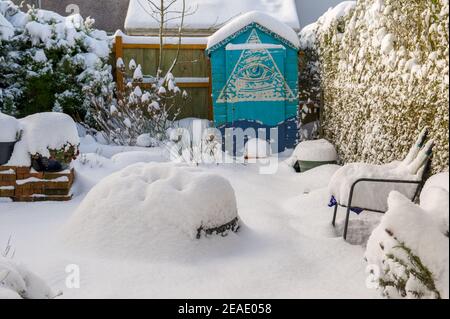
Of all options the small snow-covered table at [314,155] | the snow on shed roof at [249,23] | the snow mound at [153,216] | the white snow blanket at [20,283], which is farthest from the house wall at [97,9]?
the white snow blanket at [20,283]

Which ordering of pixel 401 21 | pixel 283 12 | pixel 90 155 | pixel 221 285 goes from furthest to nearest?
pixel 283 12
pixel 90 155
pixel 401 21
pixel 221 285

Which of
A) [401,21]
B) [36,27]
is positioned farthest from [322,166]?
[36,27]

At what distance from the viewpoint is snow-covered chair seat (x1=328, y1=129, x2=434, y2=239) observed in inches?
157

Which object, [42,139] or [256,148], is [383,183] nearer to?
[42,139]

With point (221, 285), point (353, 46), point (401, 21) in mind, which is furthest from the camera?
point (353, 46)

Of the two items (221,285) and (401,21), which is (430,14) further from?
(221,285)

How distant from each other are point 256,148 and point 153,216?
14.6 feet

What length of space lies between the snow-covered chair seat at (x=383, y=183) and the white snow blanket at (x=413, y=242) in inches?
52.8

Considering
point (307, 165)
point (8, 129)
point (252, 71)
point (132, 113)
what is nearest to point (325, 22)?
point (252, 71)

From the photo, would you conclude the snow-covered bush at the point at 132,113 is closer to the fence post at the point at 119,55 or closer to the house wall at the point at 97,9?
the fence post at the point at 119,55

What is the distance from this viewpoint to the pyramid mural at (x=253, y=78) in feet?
28.2

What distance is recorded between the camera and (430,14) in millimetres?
4219

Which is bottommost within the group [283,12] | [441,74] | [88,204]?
[88,204]

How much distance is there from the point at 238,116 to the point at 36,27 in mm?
3442
